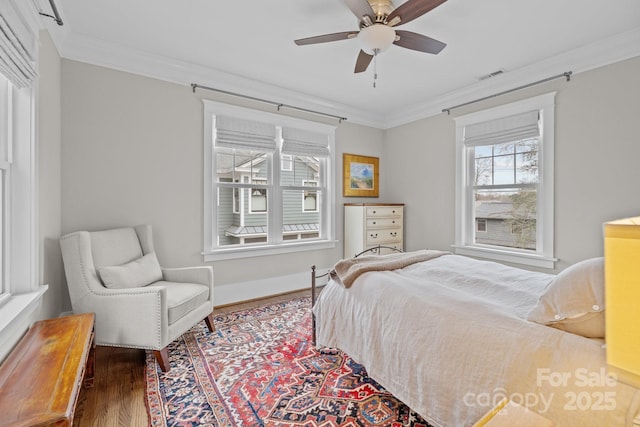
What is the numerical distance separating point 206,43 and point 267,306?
2846 millimetres

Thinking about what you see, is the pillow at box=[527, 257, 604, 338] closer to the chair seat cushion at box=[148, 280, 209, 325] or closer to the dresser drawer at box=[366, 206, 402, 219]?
the chair seat cushion at box=[148, 280, 209, 325]

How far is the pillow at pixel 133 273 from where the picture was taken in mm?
2191

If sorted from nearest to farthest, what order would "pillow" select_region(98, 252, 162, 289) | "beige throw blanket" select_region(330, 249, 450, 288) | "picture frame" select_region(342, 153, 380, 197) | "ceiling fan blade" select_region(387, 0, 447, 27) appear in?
"ceiling fan blade" select_region(387, 0, 447, 27), "beige throw blanket" select_region(330, 249, 450, 288), "pillow" select_region(98, 252, 162, 289), "picture frame" select_region(342, 153, 380, 197)

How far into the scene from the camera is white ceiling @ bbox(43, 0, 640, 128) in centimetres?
223

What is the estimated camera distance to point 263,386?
1962mm

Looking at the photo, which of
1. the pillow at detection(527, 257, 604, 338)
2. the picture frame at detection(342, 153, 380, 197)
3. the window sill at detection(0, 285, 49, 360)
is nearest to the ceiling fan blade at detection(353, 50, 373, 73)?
the picture frame at detection(342, 153, 380, 197)

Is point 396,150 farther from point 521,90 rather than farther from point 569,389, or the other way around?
point 569,389

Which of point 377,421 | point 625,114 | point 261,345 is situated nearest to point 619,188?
point 625,114

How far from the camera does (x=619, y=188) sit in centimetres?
264

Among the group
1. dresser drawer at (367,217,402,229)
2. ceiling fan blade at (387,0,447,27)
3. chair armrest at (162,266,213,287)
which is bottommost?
chair armrest at (162,266,213,287)

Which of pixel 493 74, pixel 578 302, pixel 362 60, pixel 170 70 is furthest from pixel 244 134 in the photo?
pixel 578 302

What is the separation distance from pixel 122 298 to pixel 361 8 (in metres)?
2.58

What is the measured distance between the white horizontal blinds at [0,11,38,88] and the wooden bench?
1484 mm

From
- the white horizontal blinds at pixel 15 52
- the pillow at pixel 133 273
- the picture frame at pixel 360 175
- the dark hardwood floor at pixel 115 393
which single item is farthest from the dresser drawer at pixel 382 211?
the white horizontal blinds at pixel 15 52
